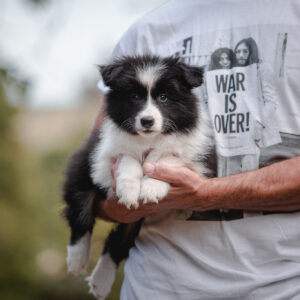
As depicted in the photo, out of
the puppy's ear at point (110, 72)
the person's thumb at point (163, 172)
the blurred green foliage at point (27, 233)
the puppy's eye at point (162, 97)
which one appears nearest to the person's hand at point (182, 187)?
the person's thumb at point (163, 172)

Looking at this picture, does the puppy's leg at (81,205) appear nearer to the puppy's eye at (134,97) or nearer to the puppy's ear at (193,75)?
the puppy's eye at (134,97)

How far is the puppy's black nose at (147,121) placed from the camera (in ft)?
7.87

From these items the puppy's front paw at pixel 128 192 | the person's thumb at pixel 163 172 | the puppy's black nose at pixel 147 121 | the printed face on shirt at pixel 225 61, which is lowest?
the puppy's front paw at pixel 128 192

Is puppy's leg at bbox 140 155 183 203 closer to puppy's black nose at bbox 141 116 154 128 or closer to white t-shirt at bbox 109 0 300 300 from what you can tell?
white t-shirt at bbox 109 0 300 300

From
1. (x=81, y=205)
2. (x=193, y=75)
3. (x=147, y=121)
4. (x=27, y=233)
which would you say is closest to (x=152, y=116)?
(x=147, y=121)

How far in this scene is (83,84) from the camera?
8688mm

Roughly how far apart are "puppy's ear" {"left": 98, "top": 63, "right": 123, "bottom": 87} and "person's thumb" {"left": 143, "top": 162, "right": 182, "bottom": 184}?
1.82 feet

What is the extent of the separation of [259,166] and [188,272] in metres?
0.65

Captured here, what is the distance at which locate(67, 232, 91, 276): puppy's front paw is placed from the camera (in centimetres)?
303

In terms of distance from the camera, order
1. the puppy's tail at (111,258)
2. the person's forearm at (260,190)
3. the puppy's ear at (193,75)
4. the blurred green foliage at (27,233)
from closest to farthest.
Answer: the person's forearm at (260,190)
the puppy's ear at (193,75)
the puppy's tail at (111,258)
the blurred green foliage at (27,233)

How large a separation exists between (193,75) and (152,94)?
0.29 m

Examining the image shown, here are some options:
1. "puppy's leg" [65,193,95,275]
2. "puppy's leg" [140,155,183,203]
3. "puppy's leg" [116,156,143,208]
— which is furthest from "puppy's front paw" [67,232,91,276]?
"puppy's leg" [140,155,183,203]

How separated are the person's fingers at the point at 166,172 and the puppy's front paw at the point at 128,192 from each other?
0.30 ft

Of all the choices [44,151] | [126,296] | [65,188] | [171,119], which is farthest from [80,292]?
[171,119]
